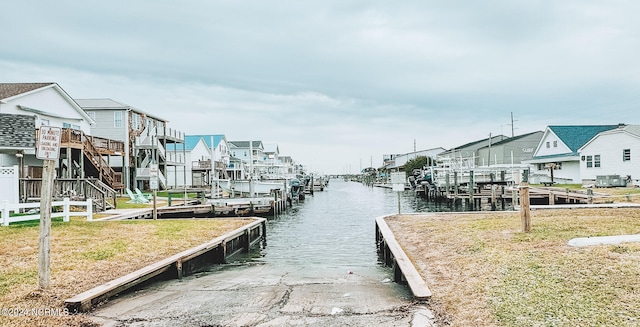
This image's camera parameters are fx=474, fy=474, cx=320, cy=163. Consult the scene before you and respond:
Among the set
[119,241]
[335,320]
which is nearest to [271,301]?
[335,320]

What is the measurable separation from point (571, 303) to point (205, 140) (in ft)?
239

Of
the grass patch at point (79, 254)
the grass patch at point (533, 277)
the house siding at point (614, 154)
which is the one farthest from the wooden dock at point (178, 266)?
the house siding at point (614, 154)

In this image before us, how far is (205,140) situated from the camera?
75312 mm

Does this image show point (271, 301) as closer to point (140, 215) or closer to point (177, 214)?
point (140, 215)

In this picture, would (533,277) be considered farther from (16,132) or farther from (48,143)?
(16,132)

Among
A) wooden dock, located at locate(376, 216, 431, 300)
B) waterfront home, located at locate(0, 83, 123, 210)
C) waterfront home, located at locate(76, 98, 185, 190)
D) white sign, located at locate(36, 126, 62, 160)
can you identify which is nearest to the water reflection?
wooden dock, located at locate(376, 216, 431, 300)

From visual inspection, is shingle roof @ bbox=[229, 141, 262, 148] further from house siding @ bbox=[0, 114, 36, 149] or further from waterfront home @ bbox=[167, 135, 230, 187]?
house siding @ bbox=[0, 114, 36, 149]

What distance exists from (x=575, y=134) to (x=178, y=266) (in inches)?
1958

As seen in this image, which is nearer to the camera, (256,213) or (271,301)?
(271,301)

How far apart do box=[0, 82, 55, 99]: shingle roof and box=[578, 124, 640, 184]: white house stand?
141 ft

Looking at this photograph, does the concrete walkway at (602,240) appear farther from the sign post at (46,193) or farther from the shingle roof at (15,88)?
the shingle roof at (15,88)

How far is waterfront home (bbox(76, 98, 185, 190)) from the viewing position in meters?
45.3

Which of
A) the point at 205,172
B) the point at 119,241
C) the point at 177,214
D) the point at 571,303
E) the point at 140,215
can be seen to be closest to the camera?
the point at 571,303

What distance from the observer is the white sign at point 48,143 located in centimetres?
738
